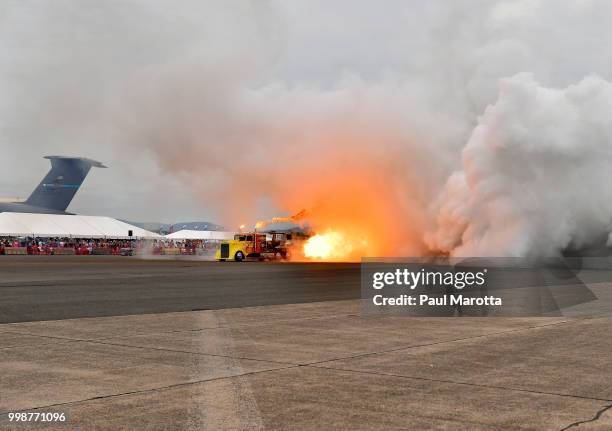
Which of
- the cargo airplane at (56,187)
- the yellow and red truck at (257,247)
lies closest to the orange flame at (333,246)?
the yellow and red truck at (257,247)

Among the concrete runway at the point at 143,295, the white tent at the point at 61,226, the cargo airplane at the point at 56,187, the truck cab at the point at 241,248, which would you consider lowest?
the concrete runway at the point at 143,295

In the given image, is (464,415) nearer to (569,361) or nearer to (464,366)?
(464,366)

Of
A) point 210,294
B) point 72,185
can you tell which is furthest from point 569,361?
point 72,185

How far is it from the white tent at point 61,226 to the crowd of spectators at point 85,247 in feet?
4.69

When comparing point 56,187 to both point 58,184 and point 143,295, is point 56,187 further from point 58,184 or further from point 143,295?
point 143,295

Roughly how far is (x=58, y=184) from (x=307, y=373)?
278 feet

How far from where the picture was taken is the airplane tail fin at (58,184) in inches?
3359

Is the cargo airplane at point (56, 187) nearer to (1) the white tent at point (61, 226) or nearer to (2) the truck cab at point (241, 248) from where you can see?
(1) the white tent at point (61, 226)

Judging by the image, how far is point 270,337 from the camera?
1109 centimetres

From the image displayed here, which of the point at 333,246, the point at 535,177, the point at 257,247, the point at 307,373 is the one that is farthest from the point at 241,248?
the point at 307,373

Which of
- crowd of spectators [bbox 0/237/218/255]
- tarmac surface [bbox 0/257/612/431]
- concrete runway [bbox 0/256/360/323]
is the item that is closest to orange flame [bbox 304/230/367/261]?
crowd of spectators [bbox 0/237/218/255]

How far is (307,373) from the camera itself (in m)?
8.03

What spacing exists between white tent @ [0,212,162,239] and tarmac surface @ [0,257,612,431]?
65675 mm

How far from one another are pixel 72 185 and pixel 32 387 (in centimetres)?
8526
